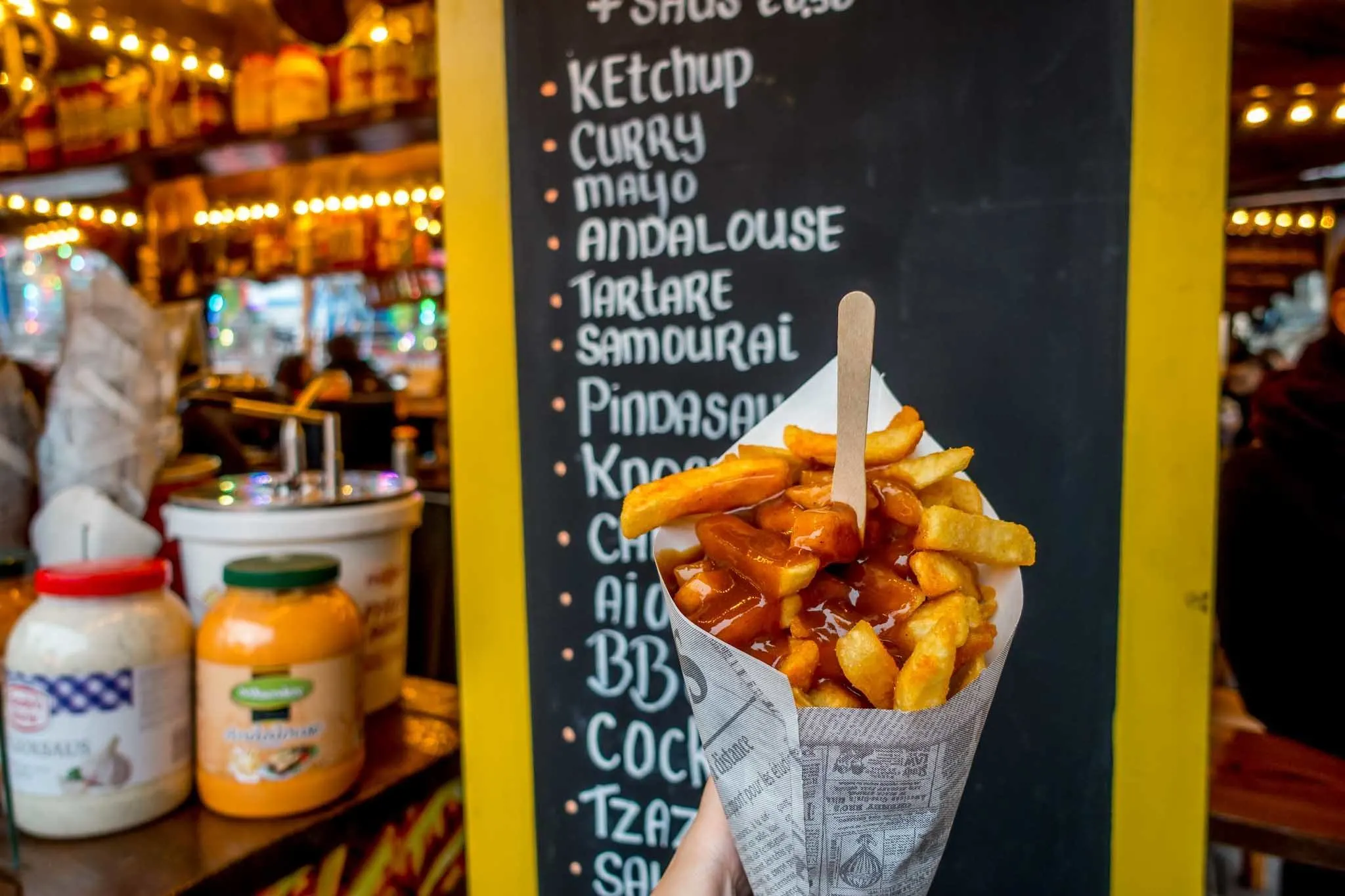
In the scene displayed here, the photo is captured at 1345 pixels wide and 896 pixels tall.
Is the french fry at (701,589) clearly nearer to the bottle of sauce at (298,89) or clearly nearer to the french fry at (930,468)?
the french fry at (930,468)

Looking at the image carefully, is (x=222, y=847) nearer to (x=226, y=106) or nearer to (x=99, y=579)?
(x=99, y=579)

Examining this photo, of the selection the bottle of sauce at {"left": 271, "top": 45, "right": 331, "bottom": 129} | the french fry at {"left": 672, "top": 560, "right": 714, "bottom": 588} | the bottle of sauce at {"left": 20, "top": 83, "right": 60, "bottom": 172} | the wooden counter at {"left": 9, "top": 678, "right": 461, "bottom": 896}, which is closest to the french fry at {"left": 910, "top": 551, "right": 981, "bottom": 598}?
the french fry at {"left": 672, "top": 560, "right": 714, "bottom": 588}

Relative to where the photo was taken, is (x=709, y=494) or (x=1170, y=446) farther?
(x=1170, y=446)

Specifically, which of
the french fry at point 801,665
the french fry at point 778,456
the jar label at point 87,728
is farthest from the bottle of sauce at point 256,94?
the french fry at point 801,665

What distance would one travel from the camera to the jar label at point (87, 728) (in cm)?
136

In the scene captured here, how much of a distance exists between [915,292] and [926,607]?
74 centimetres

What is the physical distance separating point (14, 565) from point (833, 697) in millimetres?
1530

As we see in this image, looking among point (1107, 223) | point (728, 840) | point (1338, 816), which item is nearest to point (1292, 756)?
point (1338, 816)


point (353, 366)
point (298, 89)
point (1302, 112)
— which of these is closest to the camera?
point (298, 89)

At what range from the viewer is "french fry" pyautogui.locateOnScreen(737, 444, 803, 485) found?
3.44 ft

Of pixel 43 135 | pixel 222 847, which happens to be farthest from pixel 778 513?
pixel 43 135

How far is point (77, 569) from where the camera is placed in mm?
1434

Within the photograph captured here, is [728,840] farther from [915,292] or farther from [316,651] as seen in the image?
[915,292]

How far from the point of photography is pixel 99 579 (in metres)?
1.39
